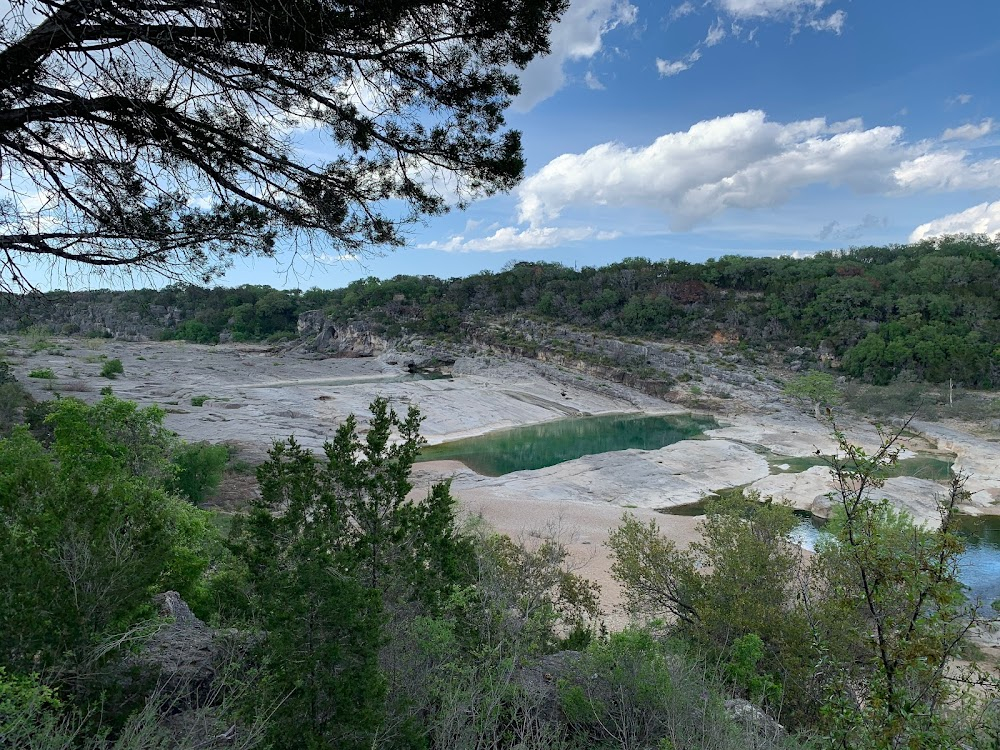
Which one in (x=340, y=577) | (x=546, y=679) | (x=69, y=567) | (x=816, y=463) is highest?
(x=69, y=567)

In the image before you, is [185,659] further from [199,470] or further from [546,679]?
[199,470]

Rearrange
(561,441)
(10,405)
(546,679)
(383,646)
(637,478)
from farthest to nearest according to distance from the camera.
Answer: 1. (561,441)
2. (637,478)
3. (10,405)
4. (546,679)
5. (383,646)

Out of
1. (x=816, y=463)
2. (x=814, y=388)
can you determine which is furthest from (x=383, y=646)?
(x=814, y=388)

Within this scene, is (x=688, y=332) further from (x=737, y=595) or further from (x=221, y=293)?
(x=221, y=293)

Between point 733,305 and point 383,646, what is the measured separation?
217 ft

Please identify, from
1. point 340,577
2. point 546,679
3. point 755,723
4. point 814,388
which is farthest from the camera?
point 814,388

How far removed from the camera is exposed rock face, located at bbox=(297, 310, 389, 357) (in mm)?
74250

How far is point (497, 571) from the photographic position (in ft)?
32.8

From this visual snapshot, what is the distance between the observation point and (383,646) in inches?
193

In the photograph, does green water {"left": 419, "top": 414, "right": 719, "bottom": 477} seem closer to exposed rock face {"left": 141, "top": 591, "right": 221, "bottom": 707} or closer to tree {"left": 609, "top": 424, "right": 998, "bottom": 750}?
tree {"left": 609, "top": 424, "right": 998, "bottom": 750}

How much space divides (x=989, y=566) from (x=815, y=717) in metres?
16.1

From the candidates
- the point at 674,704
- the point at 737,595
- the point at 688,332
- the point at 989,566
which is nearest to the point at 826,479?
the point at 989,566

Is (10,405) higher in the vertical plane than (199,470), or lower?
higher

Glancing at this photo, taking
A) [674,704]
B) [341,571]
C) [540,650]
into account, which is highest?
[341,571]
